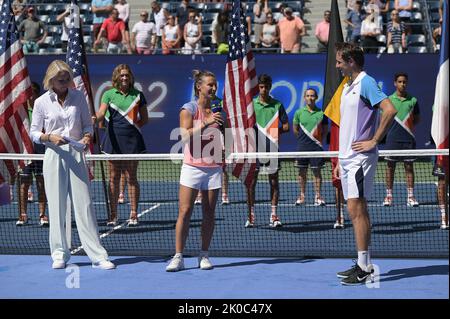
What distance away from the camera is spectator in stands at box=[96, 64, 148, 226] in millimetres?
12219

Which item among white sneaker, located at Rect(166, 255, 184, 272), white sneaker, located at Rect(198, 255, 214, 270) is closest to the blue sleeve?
white sneaker, located at Rect(198, 255, 214, 270)

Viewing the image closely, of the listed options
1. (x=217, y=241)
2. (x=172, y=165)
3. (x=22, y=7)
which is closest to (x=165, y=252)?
(x=217, y=241)

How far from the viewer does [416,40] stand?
21719 millimetres

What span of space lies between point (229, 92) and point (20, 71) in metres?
2.65

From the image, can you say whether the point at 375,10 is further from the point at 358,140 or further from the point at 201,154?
the point at 358,140

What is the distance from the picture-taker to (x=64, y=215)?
972 cm

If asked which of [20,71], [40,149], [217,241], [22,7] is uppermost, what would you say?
[22,7]

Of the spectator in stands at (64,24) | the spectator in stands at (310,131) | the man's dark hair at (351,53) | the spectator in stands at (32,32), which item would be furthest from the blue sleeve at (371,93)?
the spectator in stands at (32,32)

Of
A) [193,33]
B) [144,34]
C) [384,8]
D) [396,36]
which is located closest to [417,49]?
[396,36]

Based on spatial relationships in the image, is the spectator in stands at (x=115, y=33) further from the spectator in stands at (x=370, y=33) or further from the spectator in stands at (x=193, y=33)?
the spectator in stands at (x=370, y=33)

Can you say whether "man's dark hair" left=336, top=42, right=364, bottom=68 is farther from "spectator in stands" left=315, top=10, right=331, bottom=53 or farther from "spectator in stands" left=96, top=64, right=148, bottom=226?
"spectator in stands" left=315, top=10, right=331, bottom=53

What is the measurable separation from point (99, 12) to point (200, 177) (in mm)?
14334

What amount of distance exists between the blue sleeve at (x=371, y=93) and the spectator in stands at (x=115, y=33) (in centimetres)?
1353

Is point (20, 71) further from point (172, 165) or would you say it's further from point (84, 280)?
point (172, 165)
